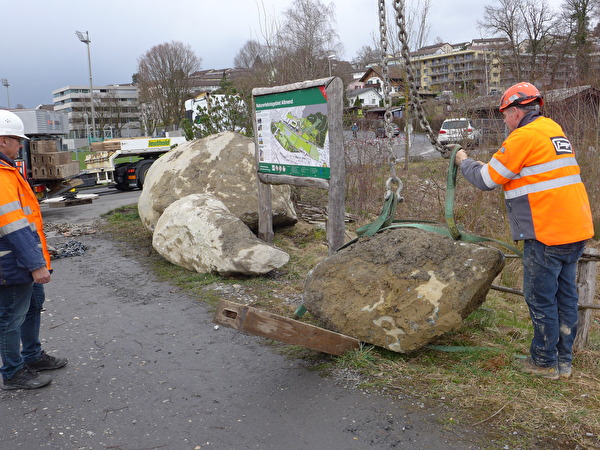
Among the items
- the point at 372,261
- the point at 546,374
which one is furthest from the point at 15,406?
the point at 546,374

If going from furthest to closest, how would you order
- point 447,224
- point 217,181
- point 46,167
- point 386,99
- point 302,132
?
1. point 46,167
2. point 217,181
3. point 302,132
4. point 386,99
5. point 447,224

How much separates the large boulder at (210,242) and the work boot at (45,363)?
2471 millimetres

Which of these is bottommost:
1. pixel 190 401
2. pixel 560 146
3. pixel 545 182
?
pixel 190 401

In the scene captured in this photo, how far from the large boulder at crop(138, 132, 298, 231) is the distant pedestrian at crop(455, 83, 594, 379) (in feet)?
15.9

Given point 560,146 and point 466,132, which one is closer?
point 560,146

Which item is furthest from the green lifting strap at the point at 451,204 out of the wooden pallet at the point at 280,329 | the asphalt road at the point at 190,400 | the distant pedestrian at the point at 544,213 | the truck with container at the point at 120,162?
the truck with container at the point at 120,162

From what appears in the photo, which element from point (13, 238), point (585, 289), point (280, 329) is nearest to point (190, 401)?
point (280, 329)

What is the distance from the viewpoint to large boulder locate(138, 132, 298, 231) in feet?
27.1

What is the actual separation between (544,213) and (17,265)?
364 cm

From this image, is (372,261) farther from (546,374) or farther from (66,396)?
(66,396)

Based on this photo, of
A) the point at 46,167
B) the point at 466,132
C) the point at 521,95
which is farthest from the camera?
the point at 46,167

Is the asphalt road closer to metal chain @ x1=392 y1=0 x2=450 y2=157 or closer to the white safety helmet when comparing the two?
the white safety helmet

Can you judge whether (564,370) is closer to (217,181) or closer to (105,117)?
(217,181)

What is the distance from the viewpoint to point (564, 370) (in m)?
3.74
